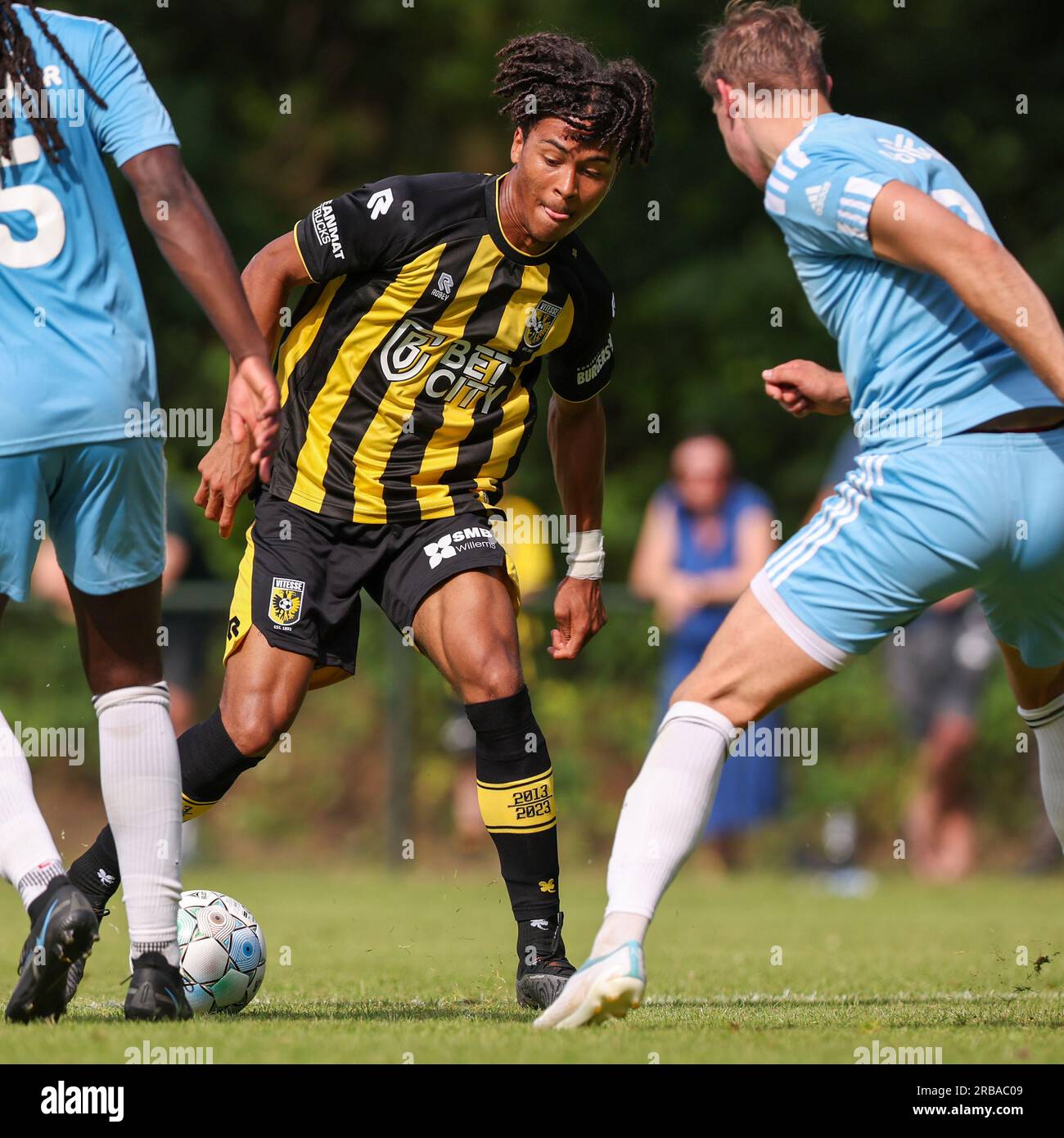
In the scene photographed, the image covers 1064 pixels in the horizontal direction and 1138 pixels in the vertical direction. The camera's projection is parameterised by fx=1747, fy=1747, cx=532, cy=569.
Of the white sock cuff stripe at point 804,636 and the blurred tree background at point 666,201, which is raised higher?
the blurred tree background at point 666,201

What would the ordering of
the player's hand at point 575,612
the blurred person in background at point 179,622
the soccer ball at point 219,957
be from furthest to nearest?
1. the blurred person in background at point 179,622
2. the player's hand at point 575,612
3. the soccer ball at point 219,957

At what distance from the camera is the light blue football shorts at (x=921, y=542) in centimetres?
409

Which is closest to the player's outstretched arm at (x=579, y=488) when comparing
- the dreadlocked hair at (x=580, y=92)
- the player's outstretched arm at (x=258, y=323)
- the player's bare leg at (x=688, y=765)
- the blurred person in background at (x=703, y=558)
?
the dreadlocked hair at (x=580, y=92)

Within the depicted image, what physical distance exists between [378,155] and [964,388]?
17960mm

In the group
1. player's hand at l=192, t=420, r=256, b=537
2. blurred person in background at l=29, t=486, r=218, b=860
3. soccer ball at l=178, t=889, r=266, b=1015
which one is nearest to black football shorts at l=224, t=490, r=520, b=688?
player's hand at l=192, t=420, r=256, b=537

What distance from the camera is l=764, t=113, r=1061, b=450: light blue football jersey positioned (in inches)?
165

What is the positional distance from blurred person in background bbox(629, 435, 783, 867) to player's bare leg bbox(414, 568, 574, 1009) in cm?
590

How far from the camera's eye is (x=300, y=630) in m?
5.47

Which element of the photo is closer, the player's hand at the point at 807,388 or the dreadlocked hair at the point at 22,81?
the dreadlocked hair at the point at 22,81

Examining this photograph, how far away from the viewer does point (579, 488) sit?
5965mm

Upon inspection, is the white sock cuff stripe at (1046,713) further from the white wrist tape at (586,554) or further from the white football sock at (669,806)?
the white wrist tape at (586,554)

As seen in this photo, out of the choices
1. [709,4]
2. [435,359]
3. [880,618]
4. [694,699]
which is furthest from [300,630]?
[709,4]

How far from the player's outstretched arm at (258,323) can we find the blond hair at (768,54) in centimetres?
145

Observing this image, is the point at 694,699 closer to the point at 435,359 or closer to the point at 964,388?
the point at 964,388
